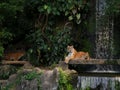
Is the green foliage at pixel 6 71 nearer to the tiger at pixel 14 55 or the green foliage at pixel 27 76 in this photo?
the tiger at pixel 14 55

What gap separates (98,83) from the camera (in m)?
10.4

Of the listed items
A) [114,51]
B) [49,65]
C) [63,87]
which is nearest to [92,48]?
[114,51]

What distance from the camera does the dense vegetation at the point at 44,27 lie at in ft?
43.7

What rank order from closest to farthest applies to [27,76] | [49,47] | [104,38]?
[27,76], [49,47], [104,38]

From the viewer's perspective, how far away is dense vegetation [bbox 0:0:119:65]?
43.7 ft

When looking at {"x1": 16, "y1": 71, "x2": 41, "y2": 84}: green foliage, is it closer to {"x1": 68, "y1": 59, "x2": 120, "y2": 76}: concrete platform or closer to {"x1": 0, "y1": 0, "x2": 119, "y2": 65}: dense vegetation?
{"x1": 68, "y1": 59, "x2": 120, "y2": 76}: concrete platform

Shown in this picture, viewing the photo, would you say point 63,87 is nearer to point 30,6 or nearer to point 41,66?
point 41,66

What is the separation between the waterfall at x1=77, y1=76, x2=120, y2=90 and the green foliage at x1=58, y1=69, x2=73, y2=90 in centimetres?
36

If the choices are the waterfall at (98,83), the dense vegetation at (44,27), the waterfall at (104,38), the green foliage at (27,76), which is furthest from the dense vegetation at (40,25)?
the waterfall at (98,83)

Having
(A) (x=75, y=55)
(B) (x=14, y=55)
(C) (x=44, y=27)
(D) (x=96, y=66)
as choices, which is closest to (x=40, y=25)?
(C) (x=44, y=27)

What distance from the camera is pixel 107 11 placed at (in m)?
13.7

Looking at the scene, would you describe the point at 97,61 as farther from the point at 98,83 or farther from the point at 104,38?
the point at 104,38

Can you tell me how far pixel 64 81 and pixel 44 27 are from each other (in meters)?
4.36

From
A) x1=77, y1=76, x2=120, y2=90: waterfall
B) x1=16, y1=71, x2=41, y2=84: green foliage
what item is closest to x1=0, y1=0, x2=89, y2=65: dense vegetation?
x1=16, y1=71, x2=41, y2=84: green foliage
